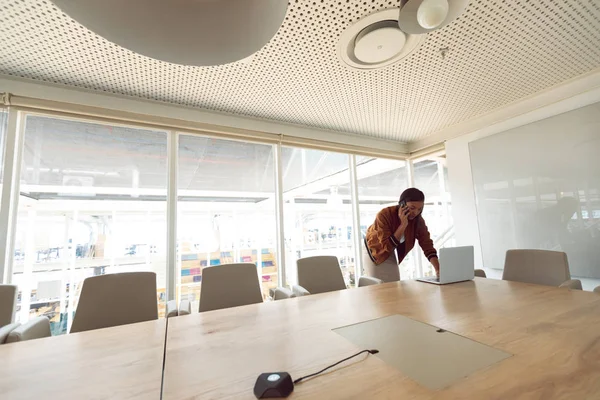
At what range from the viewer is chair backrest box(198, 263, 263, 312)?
1.78m

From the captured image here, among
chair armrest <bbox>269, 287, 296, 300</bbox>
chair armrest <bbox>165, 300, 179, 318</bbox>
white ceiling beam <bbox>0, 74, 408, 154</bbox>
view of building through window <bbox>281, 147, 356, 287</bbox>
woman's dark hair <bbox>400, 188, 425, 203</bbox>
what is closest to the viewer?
chair armrest <bbox>165, 300, 179, 318</bbox>

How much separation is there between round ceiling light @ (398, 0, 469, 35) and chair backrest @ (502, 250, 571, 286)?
73.6 inches

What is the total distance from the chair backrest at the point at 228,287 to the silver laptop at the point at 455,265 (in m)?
1.32

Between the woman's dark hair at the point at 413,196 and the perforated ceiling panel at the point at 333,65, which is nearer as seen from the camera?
the perforated ceiling panel at the point at 333,65

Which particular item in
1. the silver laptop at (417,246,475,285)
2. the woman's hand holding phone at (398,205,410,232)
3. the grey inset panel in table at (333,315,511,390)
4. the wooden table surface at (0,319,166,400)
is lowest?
the grey inset panel in table at (333,315,511,390)

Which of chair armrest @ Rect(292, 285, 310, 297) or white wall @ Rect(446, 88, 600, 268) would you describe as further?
white wall @ Rect(446, 88, 600, 268)

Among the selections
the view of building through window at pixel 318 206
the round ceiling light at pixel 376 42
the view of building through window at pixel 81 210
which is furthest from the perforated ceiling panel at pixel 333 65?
the view of building through window at pixel 318 206

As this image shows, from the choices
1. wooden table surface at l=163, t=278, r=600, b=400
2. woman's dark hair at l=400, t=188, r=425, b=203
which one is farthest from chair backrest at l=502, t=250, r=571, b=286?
woman's dark hair at l=400, t=188, r=425, b=203

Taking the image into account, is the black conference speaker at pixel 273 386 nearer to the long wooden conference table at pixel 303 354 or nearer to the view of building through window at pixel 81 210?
the long wooden conference table at pixel 303 354

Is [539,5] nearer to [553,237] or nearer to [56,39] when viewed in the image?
[553,237]

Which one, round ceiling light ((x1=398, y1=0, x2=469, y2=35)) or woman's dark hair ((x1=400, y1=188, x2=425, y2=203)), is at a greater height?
round ceiling light ((x1=398, y1=0, x2=469, y2=35))

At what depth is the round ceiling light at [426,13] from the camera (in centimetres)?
113

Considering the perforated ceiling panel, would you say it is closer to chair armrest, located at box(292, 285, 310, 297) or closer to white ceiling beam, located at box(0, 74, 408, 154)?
white ceiling beam, located at box(0, 74, 408, 154)

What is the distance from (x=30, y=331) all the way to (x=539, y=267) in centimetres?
323
